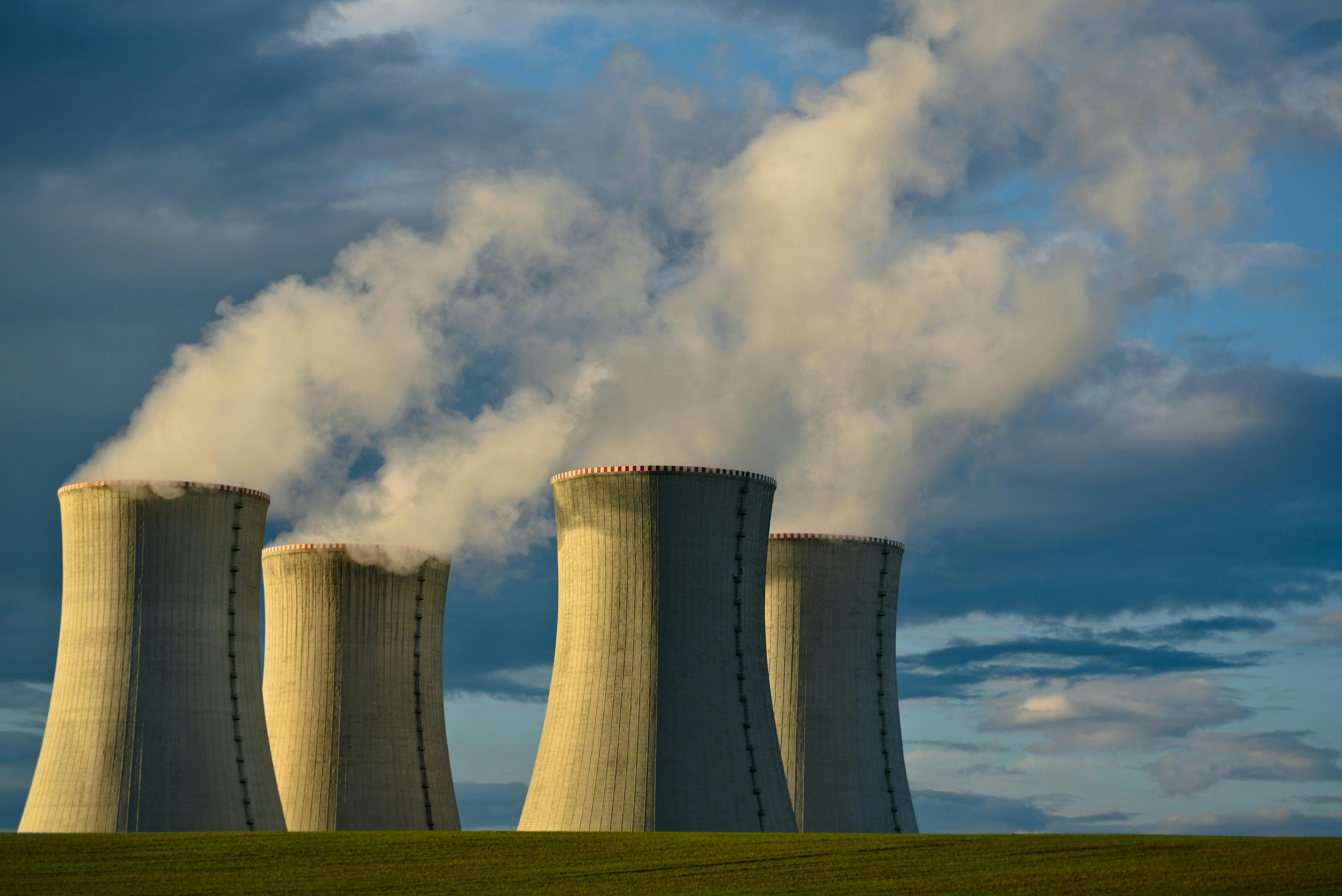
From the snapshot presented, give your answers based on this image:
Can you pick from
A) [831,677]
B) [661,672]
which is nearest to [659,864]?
[661,672]

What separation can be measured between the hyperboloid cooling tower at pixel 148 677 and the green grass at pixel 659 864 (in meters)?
2.33

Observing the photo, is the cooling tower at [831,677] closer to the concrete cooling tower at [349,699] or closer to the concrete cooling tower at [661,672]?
the concrete cooling tower at [661,672]

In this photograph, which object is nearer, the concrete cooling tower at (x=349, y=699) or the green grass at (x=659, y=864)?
the green grass at (x=659, y=864)

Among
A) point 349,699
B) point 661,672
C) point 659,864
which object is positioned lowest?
point 659,864

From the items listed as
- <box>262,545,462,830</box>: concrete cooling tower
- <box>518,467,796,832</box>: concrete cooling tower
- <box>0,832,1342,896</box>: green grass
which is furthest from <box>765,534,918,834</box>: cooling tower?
<box>0,832,1342,896</box>: green grass

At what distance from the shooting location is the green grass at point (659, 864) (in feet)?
63.3

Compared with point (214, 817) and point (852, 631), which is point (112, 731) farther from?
point (852, 631)

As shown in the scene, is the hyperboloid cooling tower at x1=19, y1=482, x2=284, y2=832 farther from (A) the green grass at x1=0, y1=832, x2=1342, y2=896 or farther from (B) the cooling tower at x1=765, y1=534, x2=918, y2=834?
(B) the cooling tower at x1=765, y1=534, x2=918, y2=834

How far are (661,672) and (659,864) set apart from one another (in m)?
5.31

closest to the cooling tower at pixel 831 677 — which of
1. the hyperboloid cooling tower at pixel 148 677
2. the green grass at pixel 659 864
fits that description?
the green grass at pixel 659 864

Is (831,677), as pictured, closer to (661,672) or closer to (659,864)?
(661,672)

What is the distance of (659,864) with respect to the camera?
21.2 metres

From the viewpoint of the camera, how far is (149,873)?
20328mm

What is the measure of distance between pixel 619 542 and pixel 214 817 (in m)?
7.93
